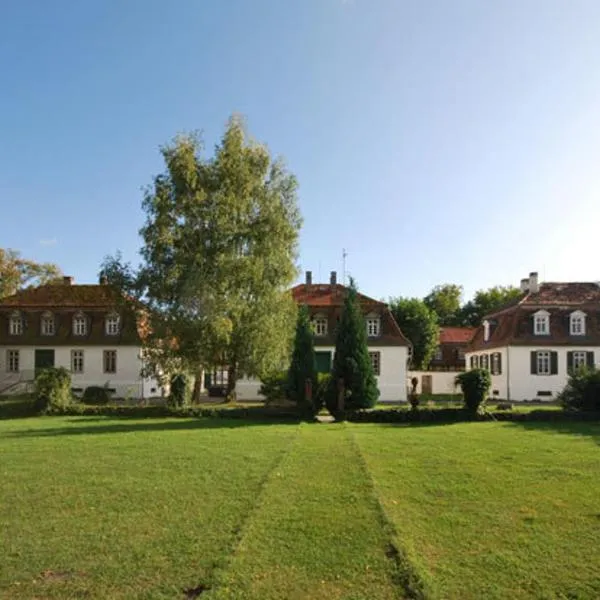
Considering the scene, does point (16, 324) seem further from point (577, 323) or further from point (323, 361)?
point (577, 323)

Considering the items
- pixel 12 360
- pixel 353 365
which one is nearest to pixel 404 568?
pixel 353 365

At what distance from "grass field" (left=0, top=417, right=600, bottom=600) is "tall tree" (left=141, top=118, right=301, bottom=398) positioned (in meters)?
12.9

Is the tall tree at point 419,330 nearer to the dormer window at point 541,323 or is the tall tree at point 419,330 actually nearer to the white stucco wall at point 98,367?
the dormer window at point 541,323

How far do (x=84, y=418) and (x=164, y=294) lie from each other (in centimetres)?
639

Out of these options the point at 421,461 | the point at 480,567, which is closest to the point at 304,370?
the point at 421,461

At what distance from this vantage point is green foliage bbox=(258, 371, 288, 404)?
31.9 meters

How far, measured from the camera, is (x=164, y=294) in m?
27.8

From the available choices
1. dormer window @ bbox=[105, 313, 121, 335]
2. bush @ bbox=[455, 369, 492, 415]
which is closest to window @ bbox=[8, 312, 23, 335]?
dormer window @ bbox=[105, 313, 121, 335]

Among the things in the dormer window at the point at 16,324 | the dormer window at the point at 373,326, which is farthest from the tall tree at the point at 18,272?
the dormer window at the point at 373,326

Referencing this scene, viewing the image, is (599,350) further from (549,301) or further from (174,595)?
(174,595)

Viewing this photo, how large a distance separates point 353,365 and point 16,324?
24.4 meters

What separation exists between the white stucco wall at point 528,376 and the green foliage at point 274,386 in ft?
45.4

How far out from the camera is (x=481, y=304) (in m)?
72.3

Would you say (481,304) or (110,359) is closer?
(110,359)
